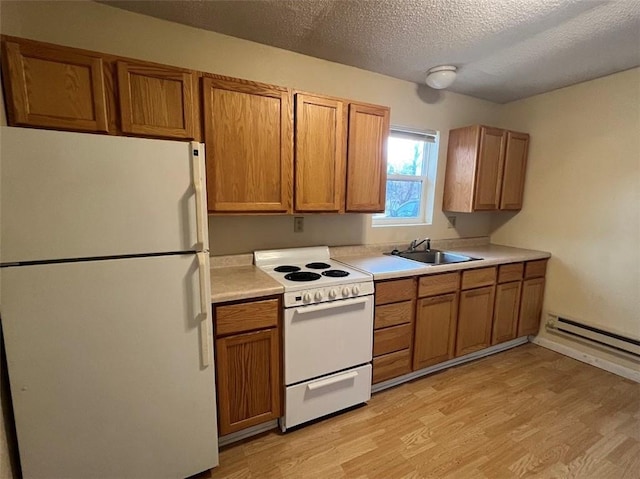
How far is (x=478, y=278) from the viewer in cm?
247

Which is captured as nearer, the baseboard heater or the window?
the baseboard heater

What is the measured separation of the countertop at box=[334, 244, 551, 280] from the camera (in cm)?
208

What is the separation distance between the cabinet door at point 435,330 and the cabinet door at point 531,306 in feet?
2.97

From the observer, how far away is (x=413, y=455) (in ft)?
5.52

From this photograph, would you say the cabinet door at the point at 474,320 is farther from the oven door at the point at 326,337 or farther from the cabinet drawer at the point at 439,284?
the oven door at the point at 326,337

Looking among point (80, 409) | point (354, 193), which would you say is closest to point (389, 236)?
point (354, 193)

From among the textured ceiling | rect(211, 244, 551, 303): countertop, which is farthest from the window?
the textured ceiling

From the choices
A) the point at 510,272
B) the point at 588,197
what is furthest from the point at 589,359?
the point at 588,197

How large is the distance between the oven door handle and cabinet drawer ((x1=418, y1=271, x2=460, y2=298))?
524 millimetres

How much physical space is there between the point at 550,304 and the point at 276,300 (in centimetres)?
279

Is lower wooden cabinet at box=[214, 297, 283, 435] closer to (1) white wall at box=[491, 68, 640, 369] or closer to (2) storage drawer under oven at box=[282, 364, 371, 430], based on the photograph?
(2) storage drawer under oven at box=[282, 364, 371, 430]

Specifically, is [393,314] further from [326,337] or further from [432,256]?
[432,256]

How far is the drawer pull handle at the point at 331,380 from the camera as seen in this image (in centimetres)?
182

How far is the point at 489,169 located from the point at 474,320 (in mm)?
1394
